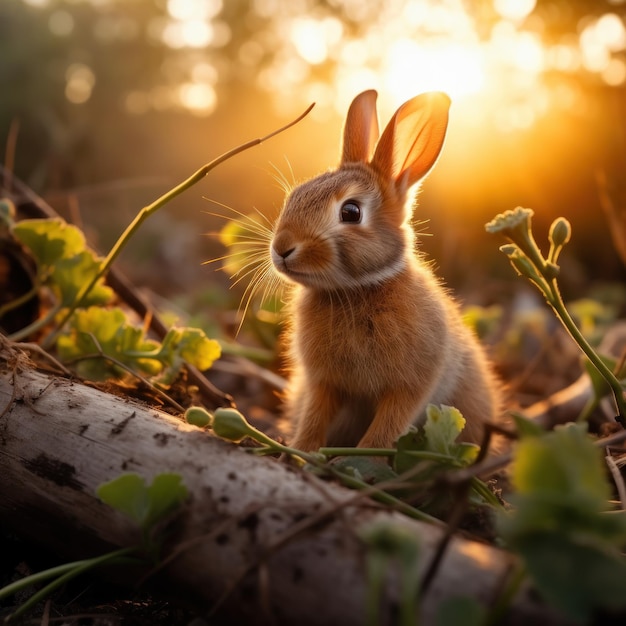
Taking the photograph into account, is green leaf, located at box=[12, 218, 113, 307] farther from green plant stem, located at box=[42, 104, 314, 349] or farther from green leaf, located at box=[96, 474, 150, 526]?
green leaf, located at box=[96, 474, 150, 526]

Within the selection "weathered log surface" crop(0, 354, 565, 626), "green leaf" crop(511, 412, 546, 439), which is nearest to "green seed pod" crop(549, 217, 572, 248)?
"green leaf" crop(511, 412, 546, 439)

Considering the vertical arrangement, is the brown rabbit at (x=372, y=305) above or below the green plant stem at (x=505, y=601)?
above

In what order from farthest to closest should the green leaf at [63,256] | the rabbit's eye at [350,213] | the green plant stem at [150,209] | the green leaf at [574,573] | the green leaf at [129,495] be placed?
the green leaf at [63,256] < the rabbit's eye at [350,213] < the green plant stem at [150,209] < the green leaf at [129,495] < the green leaf at [574,573]

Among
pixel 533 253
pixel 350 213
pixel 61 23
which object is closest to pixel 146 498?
pixel 533 253

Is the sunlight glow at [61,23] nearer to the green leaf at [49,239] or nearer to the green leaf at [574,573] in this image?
the green leaf at [49,239]

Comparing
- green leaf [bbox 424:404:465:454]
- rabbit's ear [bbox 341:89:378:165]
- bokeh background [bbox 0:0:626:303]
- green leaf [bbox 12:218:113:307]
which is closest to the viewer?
green leaf [bbox 424:404:465:454]

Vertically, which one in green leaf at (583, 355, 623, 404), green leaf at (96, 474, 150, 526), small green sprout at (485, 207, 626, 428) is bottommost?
green leaf at (96, 474, 150, 526)

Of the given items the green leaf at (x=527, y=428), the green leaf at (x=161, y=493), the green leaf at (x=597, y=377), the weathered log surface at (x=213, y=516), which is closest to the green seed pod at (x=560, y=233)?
the green leaf at (x=527, y=428)

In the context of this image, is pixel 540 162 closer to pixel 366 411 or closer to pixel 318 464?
pixel 366 411
